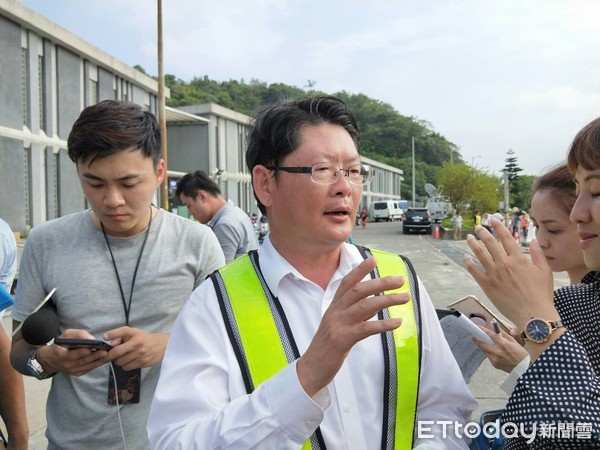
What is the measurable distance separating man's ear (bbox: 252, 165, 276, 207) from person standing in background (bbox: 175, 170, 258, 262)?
2.91 m

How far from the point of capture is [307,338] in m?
1.66

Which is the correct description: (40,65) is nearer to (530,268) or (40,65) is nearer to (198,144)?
(198,144)

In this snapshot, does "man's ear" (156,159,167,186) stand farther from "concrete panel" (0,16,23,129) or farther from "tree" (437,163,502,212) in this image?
"tree" (437,163,502,212)

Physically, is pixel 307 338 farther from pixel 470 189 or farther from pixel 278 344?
pixel 470 189

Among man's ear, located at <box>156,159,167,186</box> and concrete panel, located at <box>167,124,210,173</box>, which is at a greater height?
concrete panel, located at <box>167,124,210,173</box>

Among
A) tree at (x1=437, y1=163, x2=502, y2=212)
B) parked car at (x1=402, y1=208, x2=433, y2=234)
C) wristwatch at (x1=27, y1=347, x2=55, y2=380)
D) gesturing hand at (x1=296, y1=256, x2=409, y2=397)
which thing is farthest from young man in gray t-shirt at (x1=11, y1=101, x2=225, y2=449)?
tree at (x1=437, y1=163, x2=502, y2=212)

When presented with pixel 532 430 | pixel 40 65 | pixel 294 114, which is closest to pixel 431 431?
pixel 532 430

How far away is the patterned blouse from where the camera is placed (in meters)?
1.43

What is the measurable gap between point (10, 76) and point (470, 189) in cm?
2941

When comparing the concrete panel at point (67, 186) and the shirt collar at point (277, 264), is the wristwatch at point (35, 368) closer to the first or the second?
the shirt collar at point (277, 264)

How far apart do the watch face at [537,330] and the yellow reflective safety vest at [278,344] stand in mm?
314

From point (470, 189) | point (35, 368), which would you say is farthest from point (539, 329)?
point (470, 189)

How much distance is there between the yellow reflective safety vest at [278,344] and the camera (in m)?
1.55

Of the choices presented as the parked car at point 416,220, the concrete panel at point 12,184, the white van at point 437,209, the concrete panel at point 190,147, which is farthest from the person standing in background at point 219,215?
the white van at point 437,209
